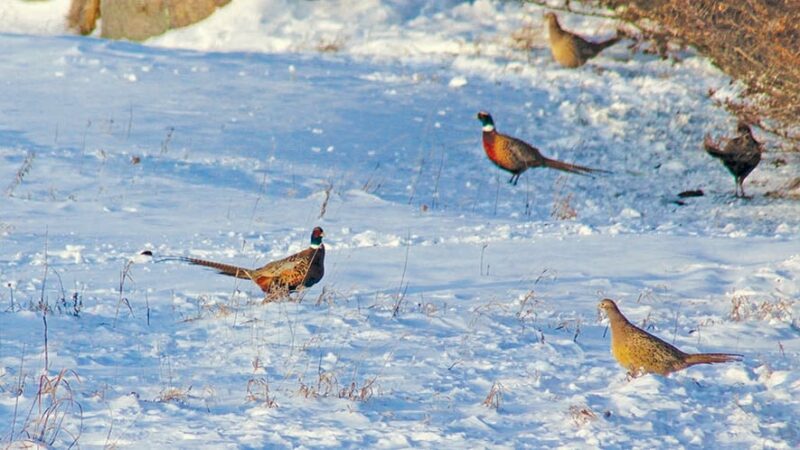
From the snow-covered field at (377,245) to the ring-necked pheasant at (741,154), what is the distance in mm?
343

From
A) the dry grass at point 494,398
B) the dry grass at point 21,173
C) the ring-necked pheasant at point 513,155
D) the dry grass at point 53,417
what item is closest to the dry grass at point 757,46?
the ring-necked pheasant at point 513,155

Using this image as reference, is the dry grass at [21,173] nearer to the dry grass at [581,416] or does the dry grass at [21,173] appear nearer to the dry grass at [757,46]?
the dry grass at [757,46]

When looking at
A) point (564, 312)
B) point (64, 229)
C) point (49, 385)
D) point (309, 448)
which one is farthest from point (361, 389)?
point (64, 229)

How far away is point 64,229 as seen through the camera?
982cm

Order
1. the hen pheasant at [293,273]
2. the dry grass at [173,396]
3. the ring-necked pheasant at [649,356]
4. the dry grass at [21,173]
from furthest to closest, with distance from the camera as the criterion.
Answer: the dry grass at [21,173]
the hen pheasant at [293,273]
the ring-necked pheasant at [649,356]
the dry grass at [173,396]

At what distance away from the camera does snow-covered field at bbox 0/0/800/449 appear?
5.61m

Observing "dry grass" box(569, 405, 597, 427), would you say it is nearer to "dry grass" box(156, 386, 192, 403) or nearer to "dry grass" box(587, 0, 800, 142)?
"dry grass" box(156, 386, 192, 403)

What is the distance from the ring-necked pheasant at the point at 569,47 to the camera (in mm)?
18984

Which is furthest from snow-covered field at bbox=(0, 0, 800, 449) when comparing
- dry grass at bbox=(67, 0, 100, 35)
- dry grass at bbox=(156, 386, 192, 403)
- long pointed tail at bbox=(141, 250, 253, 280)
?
dry grass at bbox=(67, 0, 100, 35)

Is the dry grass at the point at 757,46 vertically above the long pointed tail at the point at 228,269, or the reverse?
the dry grass at the point at 757,46

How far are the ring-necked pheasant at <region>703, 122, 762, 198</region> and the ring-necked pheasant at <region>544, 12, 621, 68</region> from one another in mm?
5487

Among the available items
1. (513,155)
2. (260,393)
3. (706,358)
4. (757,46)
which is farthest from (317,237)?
(513,155)

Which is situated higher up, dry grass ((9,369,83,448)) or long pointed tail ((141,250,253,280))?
dry grass ((9,369,83,448))

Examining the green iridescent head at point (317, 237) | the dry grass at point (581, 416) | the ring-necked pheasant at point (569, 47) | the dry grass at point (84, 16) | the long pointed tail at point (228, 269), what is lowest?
the dry grass at point (84, 16)
